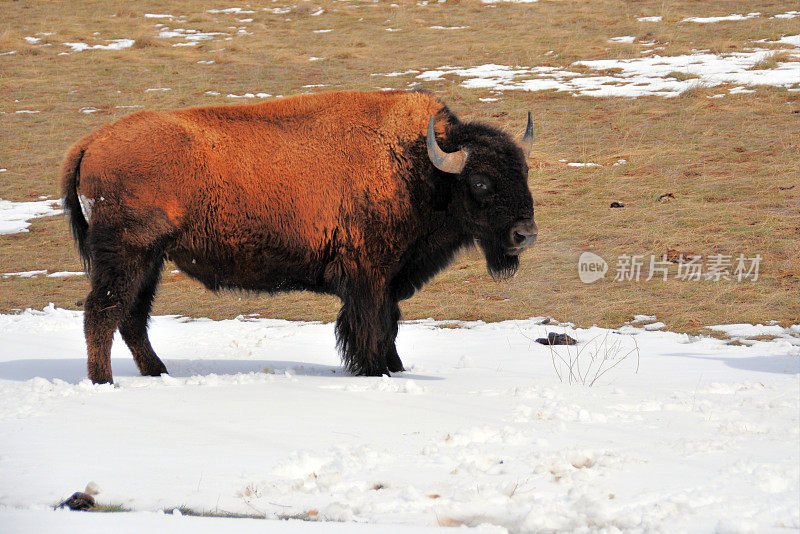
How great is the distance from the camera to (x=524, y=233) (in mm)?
6227

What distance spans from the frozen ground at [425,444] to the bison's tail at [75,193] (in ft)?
3.47

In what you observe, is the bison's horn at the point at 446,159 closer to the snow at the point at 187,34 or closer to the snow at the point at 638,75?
the snow at the point at 638,75

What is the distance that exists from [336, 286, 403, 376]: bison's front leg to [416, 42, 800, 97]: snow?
12.8m

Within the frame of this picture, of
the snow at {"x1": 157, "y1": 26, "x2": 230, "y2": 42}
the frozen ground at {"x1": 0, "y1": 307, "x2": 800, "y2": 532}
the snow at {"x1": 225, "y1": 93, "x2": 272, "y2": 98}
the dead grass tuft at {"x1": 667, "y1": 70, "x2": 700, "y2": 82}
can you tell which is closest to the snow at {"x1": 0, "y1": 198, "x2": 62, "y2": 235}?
the snow at {"x1": 225, "y1": 93, "x2": 272, "y2": 98}

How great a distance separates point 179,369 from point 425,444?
10.5 feet

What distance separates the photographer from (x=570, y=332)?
8156 mm

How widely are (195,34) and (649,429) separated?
23958mm

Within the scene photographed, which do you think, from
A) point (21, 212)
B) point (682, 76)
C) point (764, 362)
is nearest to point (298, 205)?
point (764, 362)

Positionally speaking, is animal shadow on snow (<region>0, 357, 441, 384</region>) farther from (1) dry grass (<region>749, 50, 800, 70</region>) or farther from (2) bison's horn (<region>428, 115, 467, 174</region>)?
(1) dry grass (<region>749, 50, 800, 70</region>)

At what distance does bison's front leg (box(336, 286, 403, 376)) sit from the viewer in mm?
6301

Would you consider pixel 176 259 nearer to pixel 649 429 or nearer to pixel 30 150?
pixel 649 429

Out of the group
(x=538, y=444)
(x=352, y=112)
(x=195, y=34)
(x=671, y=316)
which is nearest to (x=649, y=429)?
(x=538, y=444)

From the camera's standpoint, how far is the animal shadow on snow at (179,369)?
636 cm

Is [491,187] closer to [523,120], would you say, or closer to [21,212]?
[523,120]
